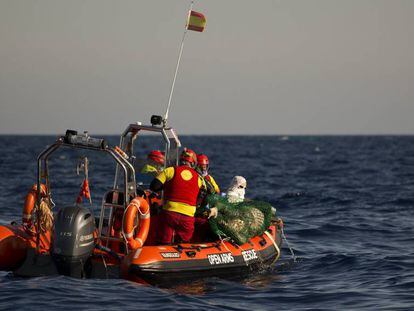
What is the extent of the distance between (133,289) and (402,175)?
31.5 metres

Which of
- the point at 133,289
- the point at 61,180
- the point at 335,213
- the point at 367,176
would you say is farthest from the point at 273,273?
the point at 367,176

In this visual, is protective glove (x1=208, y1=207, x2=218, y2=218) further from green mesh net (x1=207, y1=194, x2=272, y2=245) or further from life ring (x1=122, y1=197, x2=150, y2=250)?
life ring (x1=122, y1=197, x2=150, y2=250)

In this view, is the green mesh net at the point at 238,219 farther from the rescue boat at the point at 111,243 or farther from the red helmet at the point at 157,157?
the red helmet at the point at 157,157

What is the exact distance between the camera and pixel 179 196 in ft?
38.7

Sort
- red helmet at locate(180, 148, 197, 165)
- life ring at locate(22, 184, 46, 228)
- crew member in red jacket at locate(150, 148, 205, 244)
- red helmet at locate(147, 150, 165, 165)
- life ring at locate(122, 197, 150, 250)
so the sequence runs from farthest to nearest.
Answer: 1. red helmet at locate(147, 150, 165, 165)
2. life ring at locate(22, 184, 46, 228)
3. red helmet at locate(180, 148, 197, 165)
4. crew member in red jacket at locate(150, 148, 205, 244)
5. life ring at locate(122, 197, 150, 250)

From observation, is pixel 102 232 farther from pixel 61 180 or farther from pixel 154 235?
pixel 61 180

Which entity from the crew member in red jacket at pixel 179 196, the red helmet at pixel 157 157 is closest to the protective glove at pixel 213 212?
the crew member in red jacket at pixel 179 196

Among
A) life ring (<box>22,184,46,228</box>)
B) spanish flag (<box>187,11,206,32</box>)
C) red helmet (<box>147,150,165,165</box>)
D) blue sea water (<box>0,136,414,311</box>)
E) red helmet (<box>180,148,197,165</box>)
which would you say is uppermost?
spanish flag (<box>187,11,206,32</box>)

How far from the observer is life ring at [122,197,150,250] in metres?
A: 11.2

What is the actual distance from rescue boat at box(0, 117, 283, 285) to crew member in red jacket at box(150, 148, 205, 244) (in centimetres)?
26

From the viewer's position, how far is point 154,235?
1214 centimetres

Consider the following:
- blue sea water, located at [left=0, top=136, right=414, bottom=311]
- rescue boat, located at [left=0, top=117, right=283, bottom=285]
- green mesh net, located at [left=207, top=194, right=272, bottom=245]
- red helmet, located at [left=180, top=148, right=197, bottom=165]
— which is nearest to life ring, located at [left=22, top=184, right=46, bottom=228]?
rescue boat, located at [left=0, top=117, right=283, bottom=285]

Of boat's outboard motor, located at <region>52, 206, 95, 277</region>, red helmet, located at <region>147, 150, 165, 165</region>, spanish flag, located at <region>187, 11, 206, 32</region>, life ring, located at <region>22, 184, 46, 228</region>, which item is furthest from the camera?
spanish flag, located at <region>187, 11, 206, 32</region>

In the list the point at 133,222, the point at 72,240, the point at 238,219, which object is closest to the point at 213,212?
the point at 238,219
